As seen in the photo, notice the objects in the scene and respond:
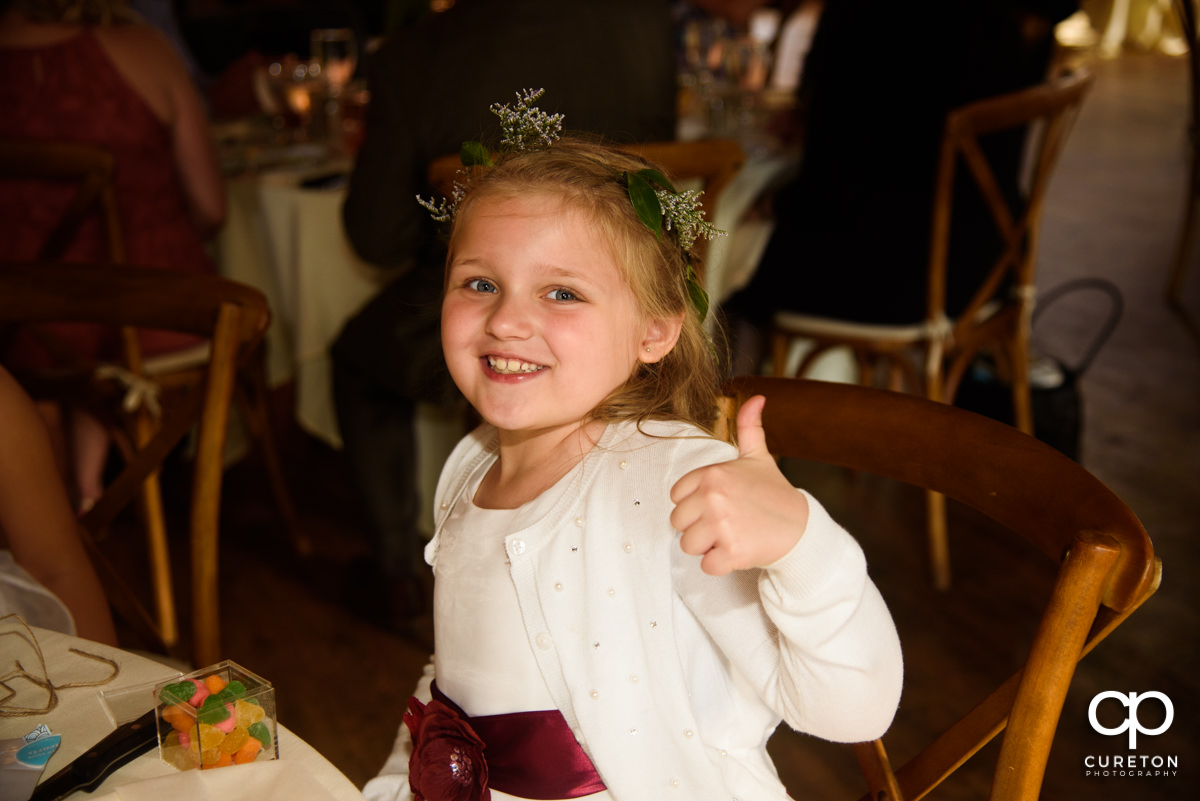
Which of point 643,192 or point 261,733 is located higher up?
point 643,192

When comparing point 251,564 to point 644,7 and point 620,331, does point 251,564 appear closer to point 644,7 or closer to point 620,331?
point 644,7

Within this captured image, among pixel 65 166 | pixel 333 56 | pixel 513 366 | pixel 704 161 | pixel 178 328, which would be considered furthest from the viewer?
pixel 333 56

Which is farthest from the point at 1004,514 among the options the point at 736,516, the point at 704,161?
the point at 704,161

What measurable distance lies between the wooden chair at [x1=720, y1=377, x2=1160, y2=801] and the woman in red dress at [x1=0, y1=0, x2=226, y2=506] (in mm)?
1593

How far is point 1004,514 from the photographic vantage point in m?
0.79

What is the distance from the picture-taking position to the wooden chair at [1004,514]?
662 mm

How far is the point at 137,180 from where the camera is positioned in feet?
6.96

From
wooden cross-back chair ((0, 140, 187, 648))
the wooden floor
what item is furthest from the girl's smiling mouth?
wooden cross-back chair ((0, 140, 187, 648))

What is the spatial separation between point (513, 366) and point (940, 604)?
1.50m

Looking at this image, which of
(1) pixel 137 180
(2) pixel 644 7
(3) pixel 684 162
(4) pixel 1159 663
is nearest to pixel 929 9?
(2) pixel 644 7

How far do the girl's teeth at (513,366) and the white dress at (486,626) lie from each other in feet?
0.35

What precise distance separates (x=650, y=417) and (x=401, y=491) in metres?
1.21

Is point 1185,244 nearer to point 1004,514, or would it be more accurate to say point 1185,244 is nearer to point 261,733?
point 1004,514

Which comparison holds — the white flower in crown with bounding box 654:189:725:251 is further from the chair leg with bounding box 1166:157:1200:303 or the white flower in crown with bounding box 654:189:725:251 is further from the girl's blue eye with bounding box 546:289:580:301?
the chair leg with bounding box 1166:157:1200:303
